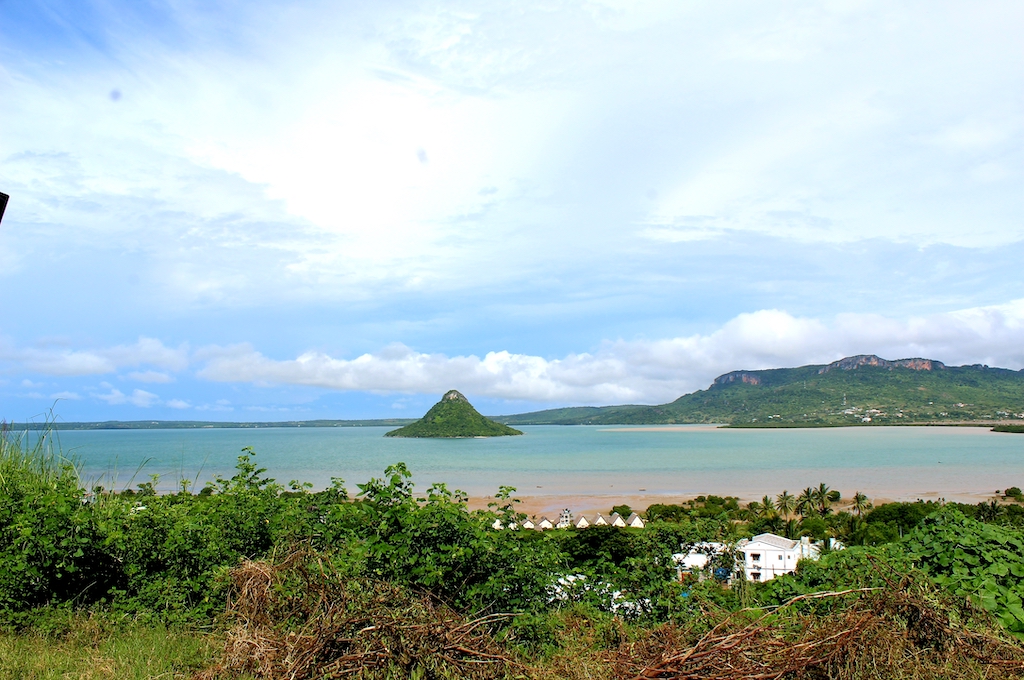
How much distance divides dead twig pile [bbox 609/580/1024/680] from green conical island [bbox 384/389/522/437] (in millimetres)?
162842

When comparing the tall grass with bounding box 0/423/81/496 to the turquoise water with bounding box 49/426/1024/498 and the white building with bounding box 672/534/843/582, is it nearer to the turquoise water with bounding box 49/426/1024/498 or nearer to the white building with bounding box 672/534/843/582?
the white building with bounding box 672/534/843/582

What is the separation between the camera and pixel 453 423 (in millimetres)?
169750

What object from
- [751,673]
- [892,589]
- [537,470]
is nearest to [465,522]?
[751,673]

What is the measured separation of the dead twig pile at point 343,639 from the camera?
134 inches

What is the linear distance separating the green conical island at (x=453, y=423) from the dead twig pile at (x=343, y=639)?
162105 mm

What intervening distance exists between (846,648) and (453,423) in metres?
169

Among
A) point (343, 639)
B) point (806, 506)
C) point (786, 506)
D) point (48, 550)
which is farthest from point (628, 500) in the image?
point (343, 639)

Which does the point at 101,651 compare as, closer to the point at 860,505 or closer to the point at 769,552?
the point at 769,552

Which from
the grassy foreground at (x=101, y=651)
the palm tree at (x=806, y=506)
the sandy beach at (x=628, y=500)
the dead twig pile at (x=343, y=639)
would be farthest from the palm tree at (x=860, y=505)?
the grassy foreground at (x=101, y=651)

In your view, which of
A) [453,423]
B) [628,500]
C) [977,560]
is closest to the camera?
[977,560]

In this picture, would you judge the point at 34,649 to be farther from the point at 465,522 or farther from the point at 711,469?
the point at 711,469

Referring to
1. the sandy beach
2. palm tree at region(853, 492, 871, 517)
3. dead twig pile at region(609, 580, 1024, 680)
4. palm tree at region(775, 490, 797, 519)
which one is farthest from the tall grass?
palm tree at region(853, 492, 871, 517)

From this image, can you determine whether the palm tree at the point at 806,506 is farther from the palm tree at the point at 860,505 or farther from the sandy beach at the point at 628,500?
the sandy beach at the point at 628,500

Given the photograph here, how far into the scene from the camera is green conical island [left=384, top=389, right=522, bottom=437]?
16638cm
